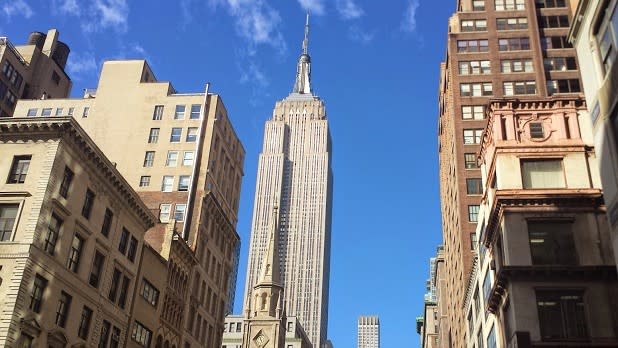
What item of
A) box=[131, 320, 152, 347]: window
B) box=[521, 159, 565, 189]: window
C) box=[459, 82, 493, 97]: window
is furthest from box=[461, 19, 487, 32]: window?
box=[131, 320, 152, 347]: window

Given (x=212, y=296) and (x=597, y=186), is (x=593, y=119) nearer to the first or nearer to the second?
(x=597, y=186)

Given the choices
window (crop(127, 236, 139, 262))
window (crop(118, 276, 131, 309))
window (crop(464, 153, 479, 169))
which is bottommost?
window (crop(118, 276, 131, 309))

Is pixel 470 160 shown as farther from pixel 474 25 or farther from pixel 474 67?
pixel 474 25

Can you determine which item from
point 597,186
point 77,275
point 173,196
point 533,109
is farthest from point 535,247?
point 173,196

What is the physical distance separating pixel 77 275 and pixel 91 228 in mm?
3515

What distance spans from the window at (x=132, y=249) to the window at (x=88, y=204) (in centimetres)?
719

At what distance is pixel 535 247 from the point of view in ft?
133

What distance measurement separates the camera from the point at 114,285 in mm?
50469

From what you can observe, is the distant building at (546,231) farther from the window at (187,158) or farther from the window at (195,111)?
the window at (195,111)

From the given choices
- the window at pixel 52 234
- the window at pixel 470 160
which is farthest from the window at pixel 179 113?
the window at pixel 52 234

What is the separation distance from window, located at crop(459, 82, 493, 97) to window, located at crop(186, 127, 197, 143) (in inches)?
1374

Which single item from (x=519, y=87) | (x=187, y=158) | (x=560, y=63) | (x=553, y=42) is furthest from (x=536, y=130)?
(x=553, y=42)

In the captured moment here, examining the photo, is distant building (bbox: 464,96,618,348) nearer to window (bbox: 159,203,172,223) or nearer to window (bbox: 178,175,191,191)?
window (bbox: 178,175,191,191)

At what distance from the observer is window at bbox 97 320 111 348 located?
158 feet
